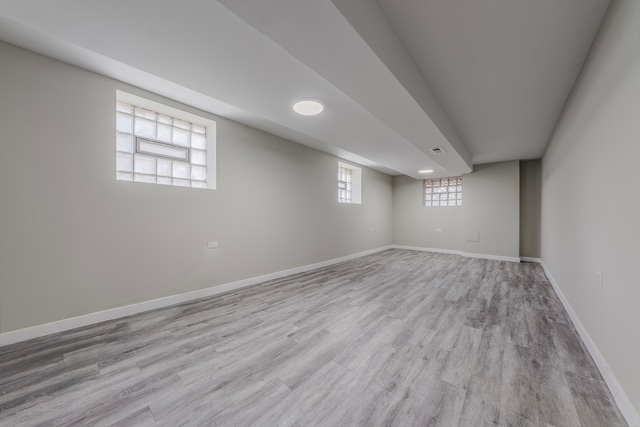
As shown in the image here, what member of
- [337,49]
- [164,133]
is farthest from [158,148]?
[337,49]

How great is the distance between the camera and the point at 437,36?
1966 mm

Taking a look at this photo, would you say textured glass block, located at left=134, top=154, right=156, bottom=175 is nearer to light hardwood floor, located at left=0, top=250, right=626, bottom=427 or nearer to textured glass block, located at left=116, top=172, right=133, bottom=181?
textured glass block, located at left=116, top=172, right=133, bottom=181

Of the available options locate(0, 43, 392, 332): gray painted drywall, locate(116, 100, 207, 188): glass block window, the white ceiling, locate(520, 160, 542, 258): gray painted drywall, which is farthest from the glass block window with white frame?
locate(520, 160, 542, 258): gray painted drywall

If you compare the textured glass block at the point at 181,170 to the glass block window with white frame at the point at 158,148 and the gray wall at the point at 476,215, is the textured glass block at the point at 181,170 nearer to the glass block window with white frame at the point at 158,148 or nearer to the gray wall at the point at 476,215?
the glass block window with white frame at the point at 158,148

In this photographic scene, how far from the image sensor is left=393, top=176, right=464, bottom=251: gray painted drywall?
25.1 ft

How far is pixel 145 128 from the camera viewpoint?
3.14m

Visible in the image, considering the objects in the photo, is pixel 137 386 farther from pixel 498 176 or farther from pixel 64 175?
pixel 498 176

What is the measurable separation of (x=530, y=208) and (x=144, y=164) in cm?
876

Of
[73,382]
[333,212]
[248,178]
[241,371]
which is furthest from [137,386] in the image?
[333,212]

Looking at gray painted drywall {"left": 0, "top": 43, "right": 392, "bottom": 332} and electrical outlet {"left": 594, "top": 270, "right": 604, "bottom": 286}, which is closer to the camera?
electrical outlet {"left": 594, "top": 270, "right": 604, "bottom": 286}

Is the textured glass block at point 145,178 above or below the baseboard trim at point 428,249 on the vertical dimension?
above

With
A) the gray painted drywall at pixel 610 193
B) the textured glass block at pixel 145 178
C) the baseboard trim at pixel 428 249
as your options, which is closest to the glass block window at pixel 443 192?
the baseboard trim at pixel 428 249

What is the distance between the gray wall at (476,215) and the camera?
21.0ft

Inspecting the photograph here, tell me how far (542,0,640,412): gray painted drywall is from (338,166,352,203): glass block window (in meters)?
4.65
